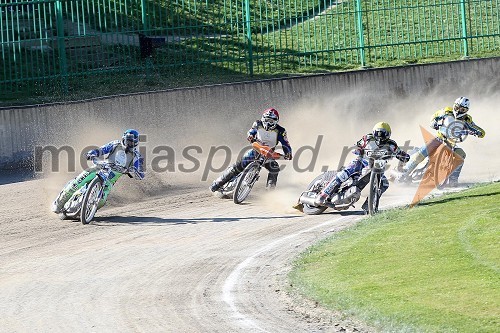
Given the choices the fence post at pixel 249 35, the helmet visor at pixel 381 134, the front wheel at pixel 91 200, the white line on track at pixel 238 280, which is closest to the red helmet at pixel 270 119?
the helmet visor at pixel 381 134

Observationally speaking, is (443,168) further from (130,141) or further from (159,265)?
(159,265)

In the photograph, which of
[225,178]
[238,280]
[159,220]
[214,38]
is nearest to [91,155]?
[159,220]

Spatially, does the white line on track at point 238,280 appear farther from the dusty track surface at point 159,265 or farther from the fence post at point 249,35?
the fence post at point 249,35

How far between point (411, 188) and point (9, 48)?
1141 cm

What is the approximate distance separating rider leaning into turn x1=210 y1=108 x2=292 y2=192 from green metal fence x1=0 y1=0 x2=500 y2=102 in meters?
7.26

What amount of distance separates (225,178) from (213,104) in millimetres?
5798

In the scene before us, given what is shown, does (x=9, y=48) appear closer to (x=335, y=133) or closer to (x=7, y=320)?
(x=335, y=133)

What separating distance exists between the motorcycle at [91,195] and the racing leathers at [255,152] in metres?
2.67

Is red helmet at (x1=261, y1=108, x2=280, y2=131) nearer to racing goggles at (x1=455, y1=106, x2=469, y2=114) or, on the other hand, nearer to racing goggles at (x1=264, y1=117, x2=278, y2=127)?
racing goggles at (x1=264, y1=117, x2=278, y2=127)

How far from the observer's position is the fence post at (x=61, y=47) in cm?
2653

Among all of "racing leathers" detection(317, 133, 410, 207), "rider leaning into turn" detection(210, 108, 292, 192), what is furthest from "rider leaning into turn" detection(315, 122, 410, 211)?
"rider leaning into turn" detection(210, 108, 292, 192)

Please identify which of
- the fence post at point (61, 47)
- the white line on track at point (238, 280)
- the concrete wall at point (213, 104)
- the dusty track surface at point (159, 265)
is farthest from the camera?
the fence post at point (61, 47)

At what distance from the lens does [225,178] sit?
2127 cm

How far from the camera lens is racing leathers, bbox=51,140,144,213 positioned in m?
19.2
